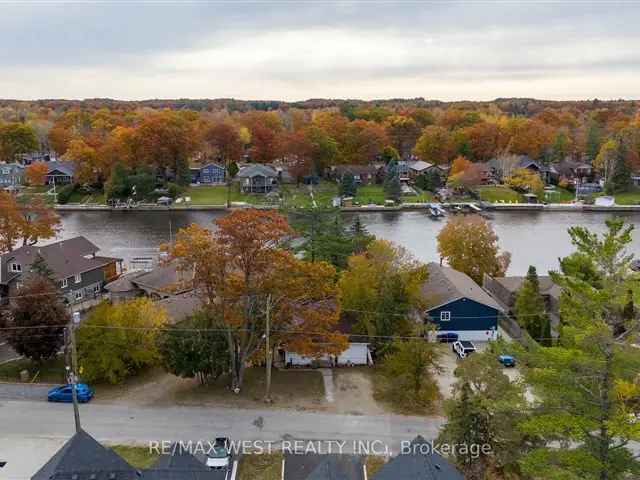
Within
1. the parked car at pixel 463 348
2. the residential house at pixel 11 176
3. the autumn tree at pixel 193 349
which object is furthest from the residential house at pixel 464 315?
the residential house at pixel 11 176

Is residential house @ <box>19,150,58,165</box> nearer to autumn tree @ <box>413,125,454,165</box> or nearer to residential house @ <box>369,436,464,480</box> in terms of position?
autumn tree @ <box>413,125,454,165</box>

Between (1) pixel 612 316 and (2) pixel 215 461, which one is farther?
(2) pixel 215 461

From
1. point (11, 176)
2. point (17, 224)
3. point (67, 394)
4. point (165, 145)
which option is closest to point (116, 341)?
point (67, 394)

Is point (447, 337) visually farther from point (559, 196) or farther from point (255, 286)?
point (559, 196)

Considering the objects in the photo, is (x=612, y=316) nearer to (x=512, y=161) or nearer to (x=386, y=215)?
(x=386, y=215)

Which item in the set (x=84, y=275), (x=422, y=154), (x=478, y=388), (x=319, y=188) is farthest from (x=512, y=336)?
(x=422, y=154)

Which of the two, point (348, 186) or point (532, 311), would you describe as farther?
point (348, 186)
